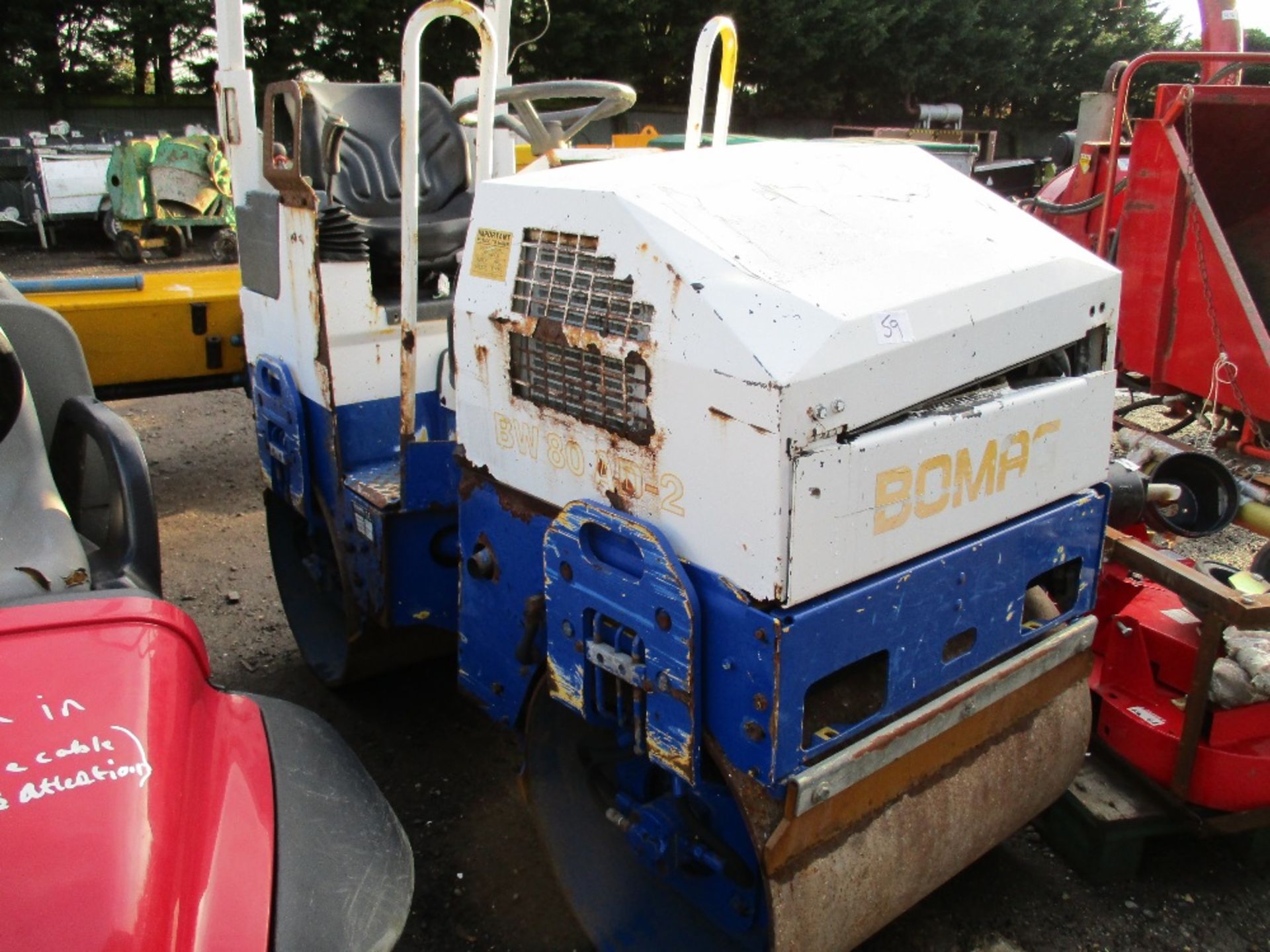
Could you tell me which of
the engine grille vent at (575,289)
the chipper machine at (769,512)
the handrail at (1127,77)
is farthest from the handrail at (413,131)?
the handrail at (1127,77)

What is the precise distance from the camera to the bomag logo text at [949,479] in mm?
1704

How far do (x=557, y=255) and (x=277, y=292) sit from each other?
1.51 m

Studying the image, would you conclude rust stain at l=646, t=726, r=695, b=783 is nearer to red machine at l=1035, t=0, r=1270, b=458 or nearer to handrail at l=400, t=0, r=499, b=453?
handrail at l=400, t=0, r=499, b=453

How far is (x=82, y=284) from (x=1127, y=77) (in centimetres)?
447

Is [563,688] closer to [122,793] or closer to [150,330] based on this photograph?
[122,793]

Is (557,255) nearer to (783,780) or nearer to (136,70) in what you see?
(783,780)

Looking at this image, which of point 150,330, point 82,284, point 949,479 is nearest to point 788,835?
point 949,479

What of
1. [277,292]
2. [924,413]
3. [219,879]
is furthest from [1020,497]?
[277,292]

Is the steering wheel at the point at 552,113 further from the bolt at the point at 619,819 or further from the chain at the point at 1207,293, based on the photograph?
the chain at the point at 1207,293

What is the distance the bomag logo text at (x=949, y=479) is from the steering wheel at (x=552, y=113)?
1174 millimetres

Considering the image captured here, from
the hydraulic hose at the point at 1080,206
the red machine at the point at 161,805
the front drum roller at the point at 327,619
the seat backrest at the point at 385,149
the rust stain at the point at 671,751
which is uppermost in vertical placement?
the seat backrest at the point at 385,149

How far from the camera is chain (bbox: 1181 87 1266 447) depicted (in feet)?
13.1

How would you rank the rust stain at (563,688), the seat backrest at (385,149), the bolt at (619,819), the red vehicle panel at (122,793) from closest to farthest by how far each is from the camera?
the red vehicle panel at (122,793) → the rust stain at (563,688) → the bolt at (619,819) → the seat backrest at (385,149)

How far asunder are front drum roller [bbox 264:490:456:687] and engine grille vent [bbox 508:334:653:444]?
120 centimetres
